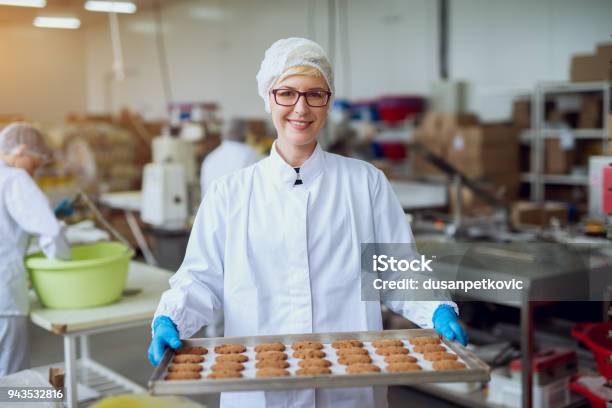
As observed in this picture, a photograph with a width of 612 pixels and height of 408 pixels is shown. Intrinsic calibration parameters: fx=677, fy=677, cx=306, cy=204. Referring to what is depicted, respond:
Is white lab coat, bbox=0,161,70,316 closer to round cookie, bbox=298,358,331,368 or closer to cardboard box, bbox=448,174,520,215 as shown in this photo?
round cookie, bbox=298,358,331,368

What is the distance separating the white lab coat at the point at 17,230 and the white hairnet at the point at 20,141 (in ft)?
0.59

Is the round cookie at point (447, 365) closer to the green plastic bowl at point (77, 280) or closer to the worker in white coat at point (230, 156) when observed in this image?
the green plastic bowl at point (77, 280)

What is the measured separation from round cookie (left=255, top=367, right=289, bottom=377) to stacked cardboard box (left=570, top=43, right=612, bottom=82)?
13.1 ft

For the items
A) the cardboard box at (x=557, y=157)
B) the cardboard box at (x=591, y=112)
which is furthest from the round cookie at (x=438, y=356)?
the cardboard box at (x=557, y=157)

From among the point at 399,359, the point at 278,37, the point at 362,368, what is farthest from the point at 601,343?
the point at 278,37

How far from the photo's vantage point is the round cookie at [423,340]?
1.57m

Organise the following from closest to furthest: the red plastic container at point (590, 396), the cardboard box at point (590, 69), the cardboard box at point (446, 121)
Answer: the red plastic container at point (590, 396)
the cardboard box at point (590, 69)
the cardboard box at point (446, 121)

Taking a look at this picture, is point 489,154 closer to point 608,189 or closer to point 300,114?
point 608,189

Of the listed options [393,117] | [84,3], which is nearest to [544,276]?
[84,3]

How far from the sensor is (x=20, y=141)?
266 cm

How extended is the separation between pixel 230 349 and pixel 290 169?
1.46 ft

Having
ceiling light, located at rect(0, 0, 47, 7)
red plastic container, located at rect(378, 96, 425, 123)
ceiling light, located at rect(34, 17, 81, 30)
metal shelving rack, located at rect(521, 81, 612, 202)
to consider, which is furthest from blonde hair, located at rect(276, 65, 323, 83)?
red plastic container, located at rect(378, 96, 425, 123)

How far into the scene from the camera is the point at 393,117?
292 inches

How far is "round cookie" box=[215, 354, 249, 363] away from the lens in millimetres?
1457
